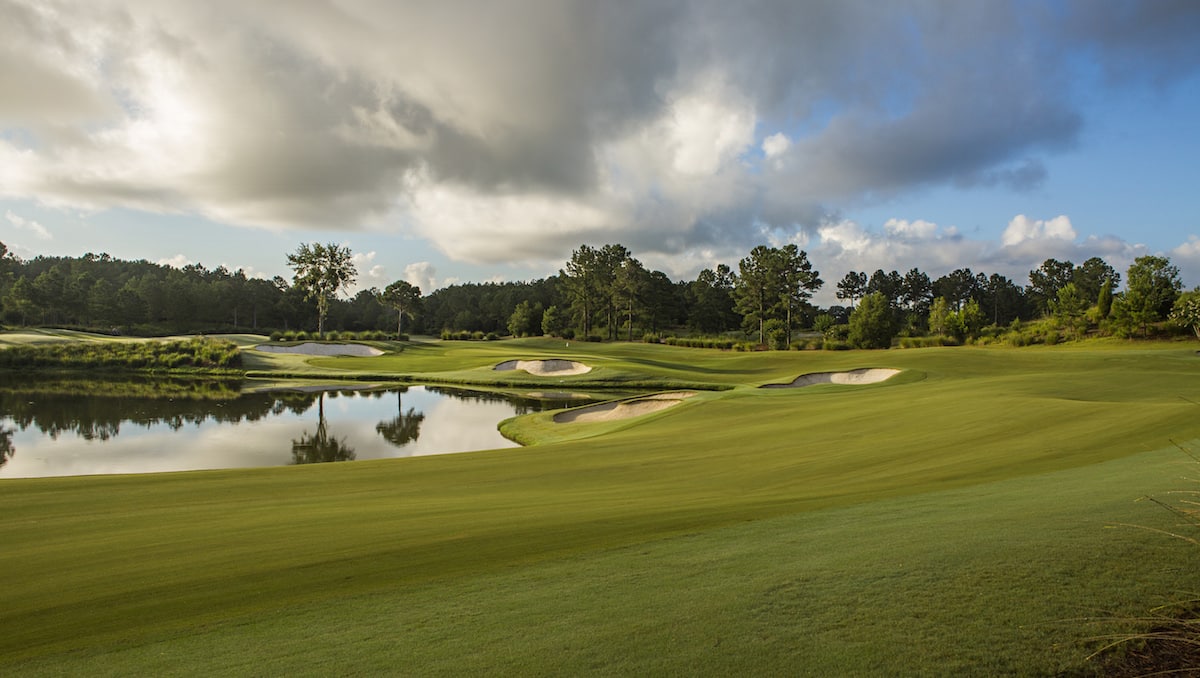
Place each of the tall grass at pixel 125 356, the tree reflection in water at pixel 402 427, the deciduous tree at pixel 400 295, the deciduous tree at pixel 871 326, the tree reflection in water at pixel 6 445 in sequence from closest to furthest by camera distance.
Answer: the tree reflection in water at pixel 6 445 → the tree reflection in water at pixel 402 427 → the tall grass at pixel 125 356 → the deciduous tree at pixel 871 326 → the deciduous tree at pixel 400 295

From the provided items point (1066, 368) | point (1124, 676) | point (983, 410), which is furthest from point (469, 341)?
point (1124, 676)

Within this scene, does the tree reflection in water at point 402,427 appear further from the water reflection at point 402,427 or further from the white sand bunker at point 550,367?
the white sand bunker at point 550,367

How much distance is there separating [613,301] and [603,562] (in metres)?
89.1

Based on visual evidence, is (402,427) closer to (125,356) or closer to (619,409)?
(619,409)

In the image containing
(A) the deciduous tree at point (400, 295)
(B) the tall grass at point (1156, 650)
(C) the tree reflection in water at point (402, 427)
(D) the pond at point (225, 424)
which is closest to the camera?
(B) the tall grass at point (1156, 650)

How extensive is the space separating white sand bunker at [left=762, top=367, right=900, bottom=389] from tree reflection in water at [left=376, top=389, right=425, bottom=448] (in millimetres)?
20109

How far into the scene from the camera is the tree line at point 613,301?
66.1 m

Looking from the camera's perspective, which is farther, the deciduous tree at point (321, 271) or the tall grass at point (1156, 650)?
the deciduous tree at point (321, 271)

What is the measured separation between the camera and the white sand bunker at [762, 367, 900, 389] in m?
36.9

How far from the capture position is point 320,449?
21969mm

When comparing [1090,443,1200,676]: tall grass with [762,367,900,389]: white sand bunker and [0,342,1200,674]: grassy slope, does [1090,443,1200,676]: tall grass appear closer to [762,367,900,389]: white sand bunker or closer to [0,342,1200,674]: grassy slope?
[0,342,1200,674]: grassy slope

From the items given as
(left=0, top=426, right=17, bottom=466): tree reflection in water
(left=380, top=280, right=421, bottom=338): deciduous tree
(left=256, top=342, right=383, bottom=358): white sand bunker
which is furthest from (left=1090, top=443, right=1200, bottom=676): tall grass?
(left=380, top=280, right=421, bottom=338): deciduous tree

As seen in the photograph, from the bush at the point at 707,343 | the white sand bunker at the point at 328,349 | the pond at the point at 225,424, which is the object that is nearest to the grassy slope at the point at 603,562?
the pond at the point at 225,424

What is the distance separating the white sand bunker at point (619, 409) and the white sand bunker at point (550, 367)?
57.4 ft
